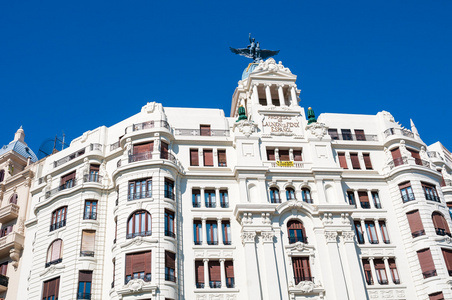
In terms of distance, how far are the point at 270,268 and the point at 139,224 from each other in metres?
11.1

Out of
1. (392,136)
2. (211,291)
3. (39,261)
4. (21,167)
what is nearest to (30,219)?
(39,261)

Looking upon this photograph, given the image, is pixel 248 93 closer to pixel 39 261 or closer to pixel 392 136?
pixel 392 136

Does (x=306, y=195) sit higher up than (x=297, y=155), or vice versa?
(x=297, y=155)

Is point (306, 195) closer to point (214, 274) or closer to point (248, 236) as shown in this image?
point (248, 236)

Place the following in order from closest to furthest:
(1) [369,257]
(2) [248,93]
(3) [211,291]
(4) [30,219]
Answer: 1. (3) [211,291]
2. (1) [369,257]
3. (4) [30,219]
4. (2) [248,93]

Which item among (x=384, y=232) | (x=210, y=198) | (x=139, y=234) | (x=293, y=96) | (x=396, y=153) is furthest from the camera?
(x=293, y=96)

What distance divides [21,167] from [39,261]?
16.4 meters

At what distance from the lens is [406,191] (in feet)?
154

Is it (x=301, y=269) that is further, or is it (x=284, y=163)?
(x=284, y=163)

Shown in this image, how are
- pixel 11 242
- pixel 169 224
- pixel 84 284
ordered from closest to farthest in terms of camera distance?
pixel 84 284
pixel 169 224
pixel 11 242

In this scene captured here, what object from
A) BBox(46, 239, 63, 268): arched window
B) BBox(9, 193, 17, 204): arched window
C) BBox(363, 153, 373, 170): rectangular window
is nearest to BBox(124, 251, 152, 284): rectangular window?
BBox(46, 239, 63, 268): arched window

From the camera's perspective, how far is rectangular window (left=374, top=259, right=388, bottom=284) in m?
43.2

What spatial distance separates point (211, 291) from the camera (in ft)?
131

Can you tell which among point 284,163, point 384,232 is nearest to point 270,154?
point 284,163
